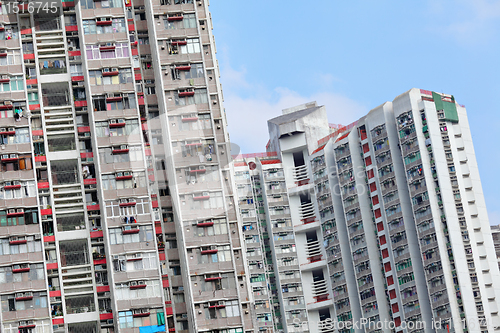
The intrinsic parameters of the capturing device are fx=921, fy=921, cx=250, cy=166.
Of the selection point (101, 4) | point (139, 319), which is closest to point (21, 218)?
point (139, 319)

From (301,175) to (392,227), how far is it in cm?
2398

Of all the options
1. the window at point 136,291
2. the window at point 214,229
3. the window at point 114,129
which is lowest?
the window at point 136,291

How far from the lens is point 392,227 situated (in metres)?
135

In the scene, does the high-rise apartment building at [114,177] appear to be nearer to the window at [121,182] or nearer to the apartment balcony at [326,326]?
the window at [121,182]

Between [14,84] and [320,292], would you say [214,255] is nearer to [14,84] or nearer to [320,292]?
[14,84]

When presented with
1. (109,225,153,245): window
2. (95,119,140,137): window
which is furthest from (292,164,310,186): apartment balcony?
(109,225,153,245): window

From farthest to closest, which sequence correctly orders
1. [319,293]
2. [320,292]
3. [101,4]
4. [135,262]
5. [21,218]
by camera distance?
[319,293] → [320,292] → [101,4] → [21,218] → [135,262]

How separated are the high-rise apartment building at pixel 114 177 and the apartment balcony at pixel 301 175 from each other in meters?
68.3

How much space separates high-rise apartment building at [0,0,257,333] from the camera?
77500mm

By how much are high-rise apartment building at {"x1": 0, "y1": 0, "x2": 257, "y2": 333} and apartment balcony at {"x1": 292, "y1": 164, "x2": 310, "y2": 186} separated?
68301mm

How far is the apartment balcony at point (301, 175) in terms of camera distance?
154m

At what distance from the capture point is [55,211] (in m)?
79.8

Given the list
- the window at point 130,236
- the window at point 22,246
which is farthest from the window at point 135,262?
the window at point 22,246

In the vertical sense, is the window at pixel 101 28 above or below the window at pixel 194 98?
above
